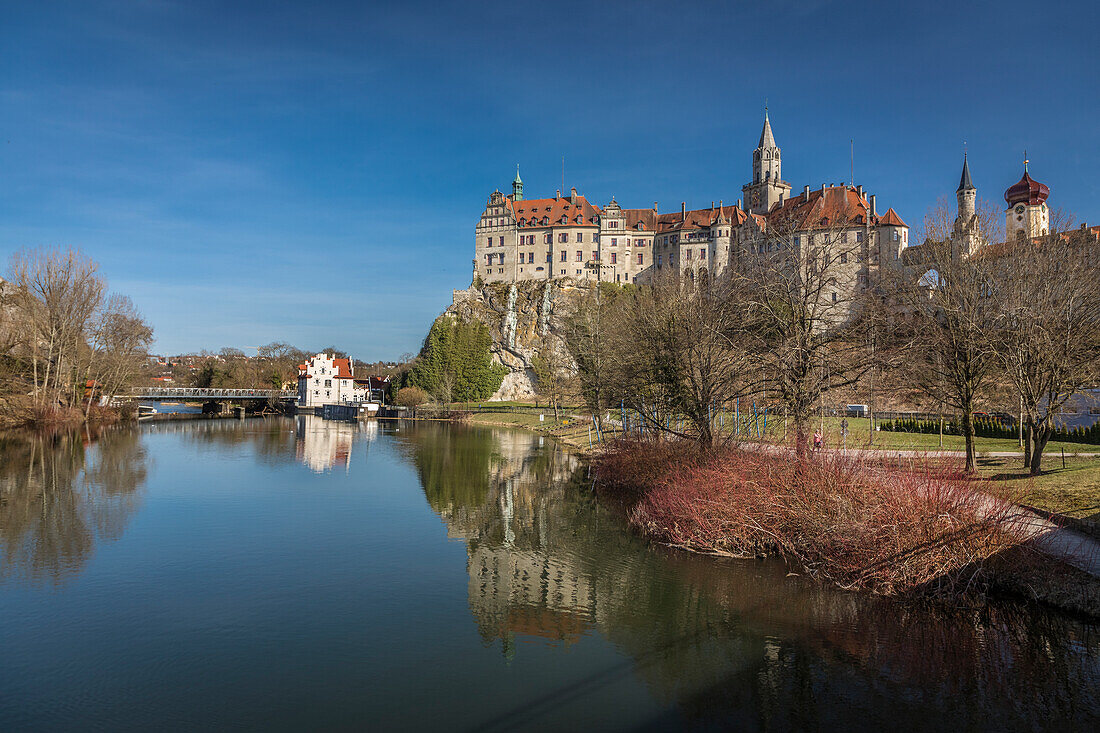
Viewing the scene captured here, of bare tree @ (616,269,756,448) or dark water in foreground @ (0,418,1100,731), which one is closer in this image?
dark water in foreground @ (0,418,1100,731)

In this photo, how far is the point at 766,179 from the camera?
89.6 meters

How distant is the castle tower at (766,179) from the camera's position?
89.1 meters

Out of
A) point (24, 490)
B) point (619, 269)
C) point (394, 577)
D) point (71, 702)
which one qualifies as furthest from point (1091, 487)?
point (619, 269)

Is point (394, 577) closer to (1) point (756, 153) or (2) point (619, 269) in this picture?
(2) point (619, 269)

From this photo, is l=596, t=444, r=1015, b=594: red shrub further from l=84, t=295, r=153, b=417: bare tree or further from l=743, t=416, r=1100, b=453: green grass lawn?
A: l=84, t=295, r=153, b=417: bare tree

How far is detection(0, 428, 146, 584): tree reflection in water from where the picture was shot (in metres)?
15.7

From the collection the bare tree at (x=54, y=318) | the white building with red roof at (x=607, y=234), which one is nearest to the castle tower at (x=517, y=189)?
the white building with red roof at (x=607, y=234)

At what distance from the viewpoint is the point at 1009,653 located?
34.0 ft

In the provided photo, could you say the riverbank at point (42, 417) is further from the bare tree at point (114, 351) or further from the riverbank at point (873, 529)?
the riverbank at point (873, 529)

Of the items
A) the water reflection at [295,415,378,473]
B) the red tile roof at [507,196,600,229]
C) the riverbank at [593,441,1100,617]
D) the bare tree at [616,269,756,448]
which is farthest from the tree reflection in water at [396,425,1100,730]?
the red tile roof at [507,196,600,229]

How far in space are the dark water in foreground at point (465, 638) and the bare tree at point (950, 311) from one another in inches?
356

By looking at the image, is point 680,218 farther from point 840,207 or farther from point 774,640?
point 774,640

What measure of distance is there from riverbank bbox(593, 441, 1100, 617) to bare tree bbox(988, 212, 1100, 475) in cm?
378

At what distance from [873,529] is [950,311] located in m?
9.05
